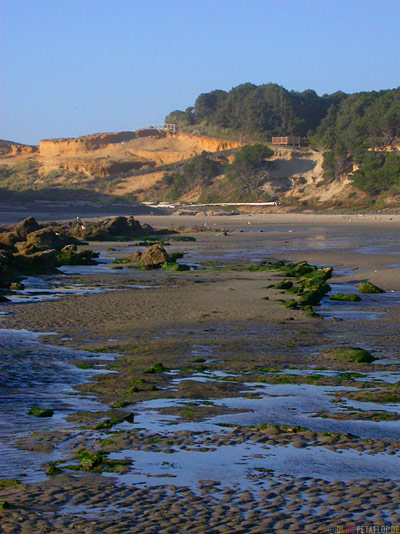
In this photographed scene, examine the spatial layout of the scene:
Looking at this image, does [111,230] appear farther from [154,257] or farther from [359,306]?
[359,306]

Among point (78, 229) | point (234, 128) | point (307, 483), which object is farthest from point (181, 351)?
point (234, 128)

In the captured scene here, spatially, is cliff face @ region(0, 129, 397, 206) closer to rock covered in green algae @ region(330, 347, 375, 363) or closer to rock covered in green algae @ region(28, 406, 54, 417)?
rock covered in green algae @ region(330, 347, 375, 363)

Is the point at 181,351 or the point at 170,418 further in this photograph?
the point at 181,351

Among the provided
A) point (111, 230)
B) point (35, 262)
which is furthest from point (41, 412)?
point (111, 230)

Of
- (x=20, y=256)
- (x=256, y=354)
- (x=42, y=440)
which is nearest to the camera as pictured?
(x=42, y=440)

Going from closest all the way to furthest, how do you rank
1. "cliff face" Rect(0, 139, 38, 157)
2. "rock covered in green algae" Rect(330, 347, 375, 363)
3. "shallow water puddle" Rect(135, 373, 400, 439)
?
"shallow water puddle" Rect(135, 373, 400, 439)
"rock covered in green algae" Rect(330, 347, 375, 363)
"cliff face" Rect(0, 139, 38, 157)

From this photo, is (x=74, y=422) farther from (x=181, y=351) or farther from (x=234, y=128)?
(x=234, y=128)

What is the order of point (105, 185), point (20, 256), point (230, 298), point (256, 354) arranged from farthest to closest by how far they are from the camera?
point (105, 185), point (20, 256), point (230, 298), point (256, 354)

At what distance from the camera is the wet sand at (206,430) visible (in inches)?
167

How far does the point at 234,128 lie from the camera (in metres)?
→ 93.8

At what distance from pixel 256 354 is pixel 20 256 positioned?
12.9 meters

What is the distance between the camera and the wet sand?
4.24 m

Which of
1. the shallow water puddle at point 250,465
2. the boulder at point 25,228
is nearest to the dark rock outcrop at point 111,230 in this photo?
the boulder at point 25,228

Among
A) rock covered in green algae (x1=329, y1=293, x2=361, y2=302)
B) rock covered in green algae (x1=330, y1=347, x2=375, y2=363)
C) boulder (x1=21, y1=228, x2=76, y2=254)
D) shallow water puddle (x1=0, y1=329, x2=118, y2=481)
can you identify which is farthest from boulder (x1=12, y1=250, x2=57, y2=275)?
rock covered in green algae (x1=330, y1=347, x2=375, y2=363)
